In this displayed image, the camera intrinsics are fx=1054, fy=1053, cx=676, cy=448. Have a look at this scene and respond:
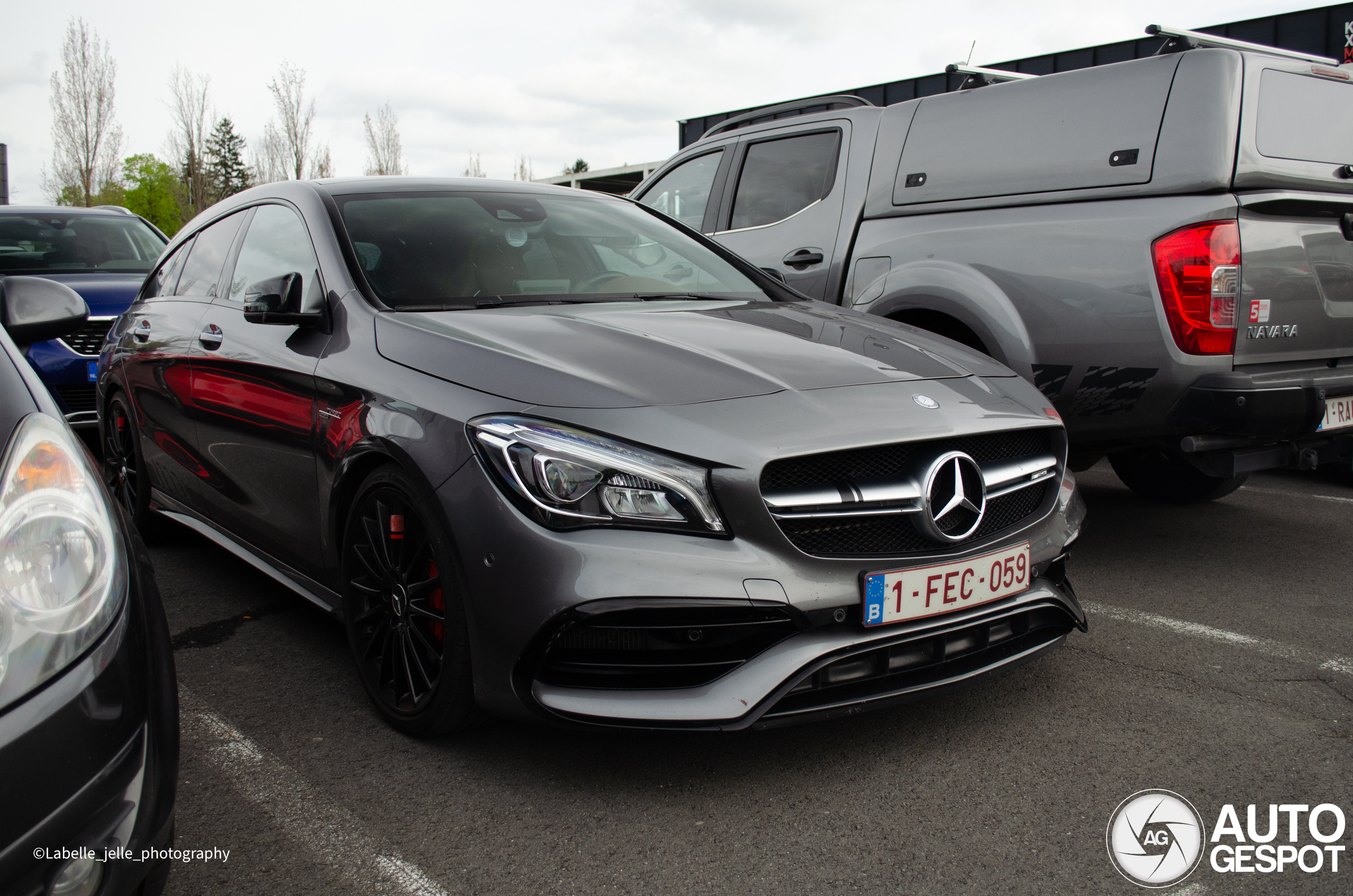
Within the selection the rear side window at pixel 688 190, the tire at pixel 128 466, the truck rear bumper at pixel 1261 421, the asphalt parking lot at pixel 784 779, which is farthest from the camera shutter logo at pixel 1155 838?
the rear side window at pixel 688 190

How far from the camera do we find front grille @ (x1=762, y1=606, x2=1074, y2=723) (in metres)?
2.28

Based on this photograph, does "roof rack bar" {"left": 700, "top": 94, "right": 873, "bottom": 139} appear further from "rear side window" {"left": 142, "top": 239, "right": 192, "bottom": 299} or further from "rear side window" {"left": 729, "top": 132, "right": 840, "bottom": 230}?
"rear side window" {"left": 142, "top": 239, "right": 192, "bottom": 299}

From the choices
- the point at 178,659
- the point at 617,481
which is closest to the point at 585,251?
the point at 617,481

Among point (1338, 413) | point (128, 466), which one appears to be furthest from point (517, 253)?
point (1338, 413)

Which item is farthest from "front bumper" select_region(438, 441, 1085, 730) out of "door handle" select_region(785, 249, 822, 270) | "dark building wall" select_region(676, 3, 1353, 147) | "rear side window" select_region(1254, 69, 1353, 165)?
"dark building wall" select_region(676, 3, 1353, 147)

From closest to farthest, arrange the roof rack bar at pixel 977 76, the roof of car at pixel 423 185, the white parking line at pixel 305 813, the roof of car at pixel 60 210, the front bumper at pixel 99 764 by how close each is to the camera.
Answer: the front bumper at pixel 99 764, the white parking line at pixel 305 813, the roof of car at pixel 423 185, the roof rack bar at pixel 977 76, the roof of car at pixel 60 210

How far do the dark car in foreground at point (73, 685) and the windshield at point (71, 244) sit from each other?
7058 millimetres

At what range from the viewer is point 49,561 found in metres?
1.48

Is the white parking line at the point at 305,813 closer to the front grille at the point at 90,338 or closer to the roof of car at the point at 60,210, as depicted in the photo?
the front grille at the point at 90,338

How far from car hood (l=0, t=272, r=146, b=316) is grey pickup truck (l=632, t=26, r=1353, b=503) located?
4.95 meters

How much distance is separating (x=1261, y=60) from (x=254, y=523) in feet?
12.7

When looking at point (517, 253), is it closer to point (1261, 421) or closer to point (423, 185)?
point (423, 185)

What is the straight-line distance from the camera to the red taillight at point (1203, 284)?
3.57 m

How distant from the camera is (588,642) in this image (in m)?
2.26
